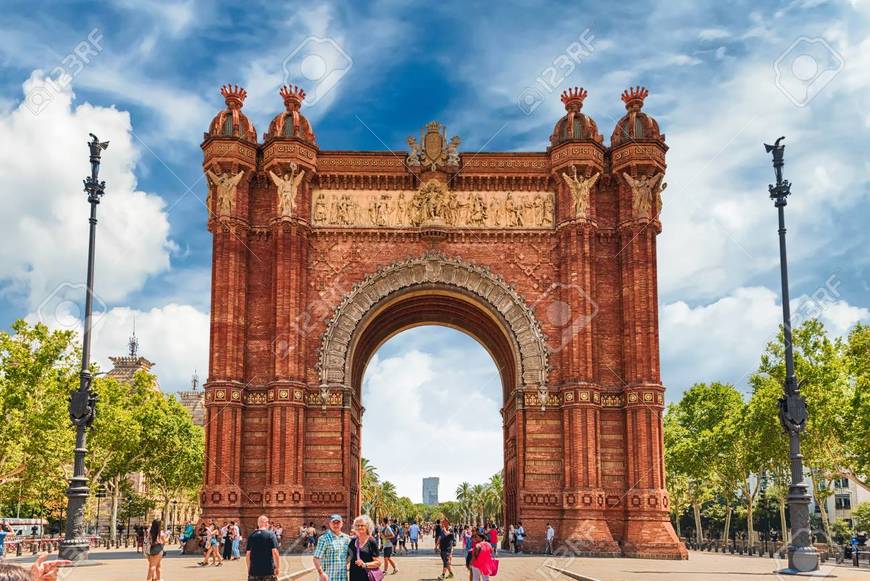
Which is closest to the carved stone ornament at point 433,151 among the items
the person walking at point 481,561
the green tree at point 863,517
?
the person walking at point 481,561

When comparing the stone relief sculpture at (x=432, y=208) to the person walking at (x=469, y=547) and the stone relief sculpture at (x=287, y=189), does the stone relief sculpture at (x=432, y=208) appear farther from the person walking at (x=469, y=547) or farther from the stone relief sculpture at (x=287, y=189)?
the person walking at (x=469, y=547)

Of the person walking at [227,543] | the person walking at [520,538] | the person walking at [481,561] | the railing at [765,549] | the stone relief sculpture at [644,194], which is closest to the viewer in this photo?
the person walking at [481,561]

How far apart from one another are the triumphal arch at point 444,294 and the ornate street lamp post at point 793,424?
1053cm

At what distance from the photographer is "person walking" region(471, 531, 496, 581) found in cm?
1622

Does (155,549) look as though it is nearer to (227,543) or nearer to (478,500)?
(227,543)

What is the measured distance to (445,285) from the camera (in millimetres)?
35844

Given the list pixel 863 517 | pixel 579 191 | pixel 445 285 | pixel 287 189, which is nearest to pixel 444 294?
pixel 445 285

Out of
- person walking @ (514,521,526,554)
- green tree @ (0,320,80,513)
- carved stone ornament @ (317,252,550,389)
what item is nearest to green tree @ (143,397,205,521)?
green tree @ (0,320,80,513)

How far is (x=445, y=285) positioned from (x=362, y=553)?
2530cm

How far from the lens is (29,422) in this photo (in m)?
36.7

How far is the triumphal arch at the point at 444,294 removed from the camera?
33625 millimetres

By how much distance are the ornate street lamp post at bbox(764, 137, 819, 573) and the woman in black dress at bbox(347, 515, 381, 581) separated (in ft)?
46.1

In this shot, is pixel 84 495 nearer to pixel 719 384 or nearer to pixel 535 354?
pixel 535 354

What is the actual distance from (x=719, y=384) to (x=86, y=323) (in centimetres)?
4604
